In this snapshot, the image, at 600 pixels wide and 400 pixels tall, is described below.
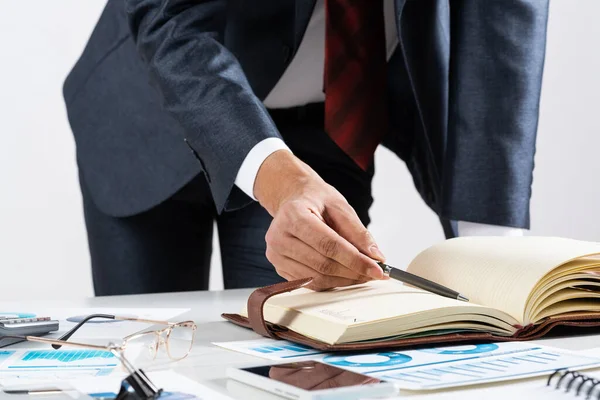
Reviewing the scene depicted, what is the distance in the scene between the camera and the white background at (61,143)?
2.79 meters

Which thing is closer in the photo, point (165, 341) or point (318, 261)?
point (165, 341)

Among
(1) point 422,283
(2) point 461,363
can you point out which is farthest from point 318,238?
(2) point 461,363

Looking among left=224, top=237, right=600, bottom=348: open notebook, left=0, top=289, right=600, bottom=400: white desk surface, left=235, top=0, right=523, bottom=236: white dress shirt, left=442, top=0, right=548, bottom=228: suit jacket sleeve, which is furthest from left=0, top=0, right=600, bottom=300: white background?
left=224, top=237, right=600, bottom=348: open notebook

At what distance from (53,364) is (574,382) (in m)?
0.42


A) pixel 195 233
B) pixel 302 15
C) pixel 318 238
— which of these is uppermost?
pixel 302 15

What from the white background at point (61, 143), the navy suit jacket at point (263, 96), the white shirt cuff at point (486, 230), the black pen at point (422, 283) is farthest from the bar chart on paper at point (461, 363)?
the white background at point (61, 143)

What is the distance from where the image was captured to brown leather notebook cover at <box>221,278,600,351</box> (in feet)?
2.30

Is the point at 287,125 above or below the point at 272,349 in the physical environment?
above

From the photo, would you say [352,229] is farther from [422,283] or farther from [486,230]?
[486,230]

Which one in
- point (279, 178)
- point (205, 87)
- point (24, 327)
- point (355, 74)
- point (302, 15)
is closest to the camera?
point (24, 327)

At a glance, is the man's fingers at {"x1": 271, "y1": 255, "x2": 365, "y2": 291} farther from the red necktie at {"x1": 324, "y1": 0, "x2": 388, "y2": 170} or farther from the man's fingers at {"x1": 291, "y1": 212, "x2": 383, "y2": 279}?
the red necktie at {"x1": 324, "y1": 0, "x2": 388, "y2": 170}

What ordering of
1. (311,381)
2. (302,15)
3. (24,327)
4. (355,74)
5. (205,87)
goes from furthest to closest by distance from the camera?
(355,74), (302,15), (205,87), (24,327), (311,381)

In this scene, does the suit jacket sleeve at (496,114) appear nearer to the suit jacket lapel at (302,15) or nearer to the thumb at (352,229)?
the suit jacket lapel at (302,15)

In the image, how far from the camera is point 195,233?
1524mm
